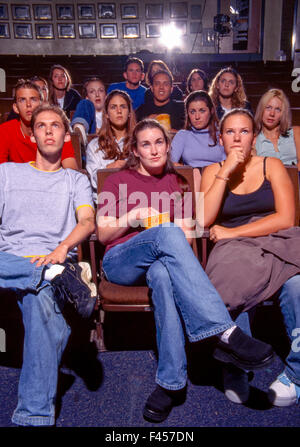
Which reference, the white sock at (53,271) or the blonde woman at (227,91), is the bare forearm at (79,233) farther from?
the blonde woman at (227,91)

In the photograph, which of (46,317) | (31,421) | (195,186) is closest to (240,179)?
(195,186)

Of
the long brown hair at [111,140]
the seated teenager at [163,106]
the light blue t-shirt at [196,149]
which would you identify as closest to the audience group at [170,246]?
the long brown hair at [111,140]

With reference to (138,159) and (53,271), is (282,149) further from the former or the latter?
(53,271)

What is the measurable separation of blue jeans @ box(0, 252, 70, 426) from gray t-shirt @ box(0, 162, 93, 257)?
6.5 inches

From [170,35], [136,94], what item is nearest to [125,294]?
[136,94]

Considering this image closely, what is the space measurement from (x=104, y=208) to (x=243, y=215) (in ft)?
1.99

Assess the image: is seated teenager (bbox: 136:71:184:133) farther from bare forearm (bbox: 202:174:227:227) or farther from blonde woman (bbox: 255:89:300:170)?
bare forearm (bbox: 202:174:227:227)

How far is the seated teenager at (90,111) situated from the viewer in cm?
289

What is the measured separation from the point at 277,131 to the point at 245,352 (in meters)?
1.64

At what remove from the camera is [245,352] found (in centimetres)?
111

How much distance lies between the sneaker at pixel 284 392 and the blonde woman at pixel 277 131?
139cm

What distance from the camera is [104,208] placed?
155 centimetres

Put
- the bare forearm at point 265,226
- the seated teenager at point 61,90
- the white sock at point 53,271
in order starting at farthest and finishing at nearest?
the seated teenager at point 61,90 → the bare forearm at point 265,226 → the white sock at point 53,271

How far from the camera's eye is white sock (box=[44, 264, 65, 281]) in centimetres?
121
